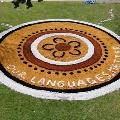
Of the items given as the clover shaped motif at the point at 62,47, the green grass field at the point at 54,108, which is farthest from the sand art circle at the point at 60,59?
the green grass field at the point at 54,108

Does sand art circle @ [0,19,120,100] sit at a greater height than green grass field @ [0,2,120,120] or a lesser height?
greater

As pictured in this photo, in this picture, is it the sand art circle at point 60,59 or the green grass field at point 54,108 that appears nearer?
the green grass field at point 54,108

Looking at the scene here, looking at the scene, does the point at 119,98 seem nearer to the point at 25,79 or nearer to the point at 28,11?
the point at 25,79

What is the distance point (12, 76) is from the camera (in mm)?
9672

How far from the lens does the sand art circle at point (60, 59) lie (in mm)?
9273

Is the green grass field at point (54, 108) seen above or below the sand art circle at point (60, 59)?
below

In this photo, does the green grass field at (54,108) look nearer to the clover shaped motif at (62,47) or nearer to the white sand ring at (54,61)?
the white sand ring at (54,61)

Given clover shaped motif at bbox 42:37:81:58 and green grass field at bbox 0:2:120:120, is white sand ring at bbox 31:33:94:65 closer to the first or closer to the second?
clover shaped motif at bbox 42:37:81:58

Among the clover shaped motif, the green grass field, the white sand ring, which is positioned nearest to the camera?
the green grass field

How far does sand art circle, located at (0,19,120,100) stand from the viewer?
9273mm

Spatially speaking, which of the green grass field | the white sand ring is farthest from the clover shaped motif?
the green grass field

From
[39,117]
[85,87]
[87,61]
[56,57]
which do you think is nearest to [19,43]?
[56,57]

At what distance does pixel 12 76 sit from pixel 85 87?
6.82ft

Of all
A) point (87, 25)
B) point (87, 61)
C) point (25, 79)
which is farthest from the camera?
point (87, 25)
